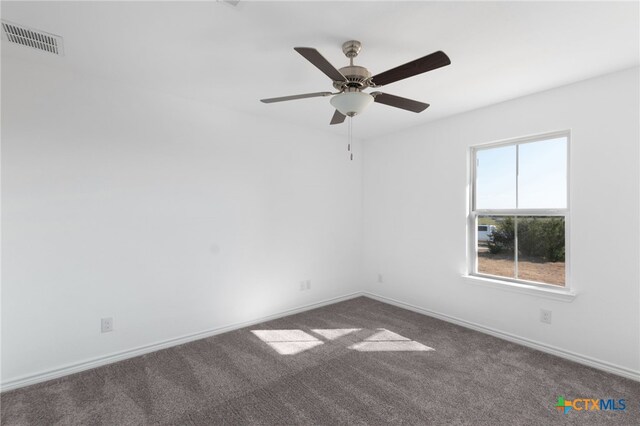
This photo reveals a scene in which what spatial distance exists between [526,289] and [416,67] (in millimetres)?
2551

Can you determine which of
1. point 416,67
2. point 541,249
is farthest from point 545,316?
point 416,67

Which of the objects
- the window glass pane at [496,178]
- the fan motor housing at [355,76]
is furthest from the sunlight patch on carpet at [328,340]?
the fan motor housing at [355,76]

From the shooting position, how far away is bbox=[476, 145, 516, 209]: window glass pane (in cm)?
330

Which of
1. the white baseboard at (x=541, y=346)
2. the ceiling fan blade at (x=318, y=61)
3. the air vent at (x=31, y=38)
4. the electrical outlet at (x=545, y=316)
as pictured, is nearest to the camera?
the ceiling fan blade at (x=318, y=61)

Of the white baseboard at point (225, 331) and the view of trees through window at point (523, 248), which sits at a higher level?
the view of trees through window at point (523, 248)

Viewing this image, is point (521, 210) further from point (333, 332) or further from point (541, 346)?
point (333, 332)

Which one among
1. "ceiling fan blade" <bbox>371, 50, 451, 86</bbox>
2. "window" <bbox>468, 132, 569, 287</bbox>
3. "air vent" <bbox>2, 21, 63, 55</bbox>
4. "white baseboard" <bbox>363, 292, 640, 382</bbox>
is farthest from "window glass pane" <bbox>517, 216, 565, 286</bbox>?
"air vent" <bbox>2, 21, 63, 55</bbox>

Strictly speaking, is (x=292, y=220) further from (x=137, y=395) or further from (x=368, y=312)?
(x=137, y=395)

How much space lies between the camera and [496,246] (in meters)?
3.44

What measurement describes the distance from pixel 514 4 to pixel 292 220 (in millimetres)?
3013

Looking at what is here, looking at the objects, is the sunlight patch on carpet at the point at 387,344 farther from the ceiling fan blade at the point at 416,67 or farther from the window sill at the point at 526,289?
the ceiling fan blade at the point at 416,67

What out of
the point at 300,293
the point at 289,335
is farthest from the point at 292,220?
the point at 289,335

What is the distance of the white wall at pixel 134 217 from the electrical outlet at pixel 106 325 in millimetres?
44

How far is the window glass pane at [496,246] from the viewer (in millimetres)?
3322
